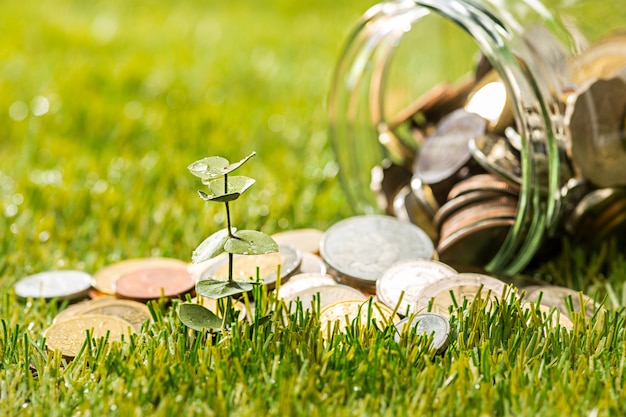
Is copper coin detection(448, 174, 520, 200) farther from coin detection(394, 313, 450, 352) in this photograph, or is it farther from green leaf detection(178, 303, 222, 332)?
green leaf detection(178, 303, 222, 332)

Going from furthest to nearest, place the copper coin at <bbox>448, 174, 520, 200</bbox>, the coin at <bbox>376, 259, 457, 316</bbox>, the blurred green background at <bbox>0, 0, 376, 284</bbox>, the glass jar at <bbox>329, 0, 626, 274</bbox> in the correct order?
the blurred green background at <bbox>0, 0, 376, 284</bbox> < the copper coin at <bbox>448, 174, 520, 200</bbox> < the glass jar at <bbox>329, 0, 626, 274</bbox> < the coin at <bbox>376, 259, 457, 316</bbox>

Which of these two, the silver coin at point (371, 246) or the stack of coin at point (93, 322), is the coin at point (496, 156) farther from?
the stack of coin at point (93, 322)

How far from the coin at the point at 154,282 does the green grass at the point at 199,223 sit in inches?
5.4

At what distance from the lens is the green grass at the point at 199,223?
138 cm

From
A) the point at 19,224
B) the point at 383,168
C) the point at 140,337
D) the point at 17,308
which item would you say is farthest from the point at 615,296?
the point at 19,224

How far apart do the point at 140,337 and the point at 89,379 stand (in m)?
0.15

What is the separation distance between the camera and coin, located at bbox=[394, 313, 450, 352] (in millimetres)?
1510

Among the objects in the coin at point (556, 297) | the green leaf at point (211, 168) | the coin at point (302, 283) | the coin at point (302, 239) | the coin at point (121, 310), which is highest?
the green leaf at point (211, 168)

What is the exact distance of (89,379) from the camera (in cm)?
147

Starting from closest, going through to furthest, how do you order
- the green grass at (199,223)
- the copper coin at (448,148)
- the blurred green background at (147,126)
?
1. the green grass at (199,223)
2. the copper coin at (448,148)
3. the blurred green background at (147,126)

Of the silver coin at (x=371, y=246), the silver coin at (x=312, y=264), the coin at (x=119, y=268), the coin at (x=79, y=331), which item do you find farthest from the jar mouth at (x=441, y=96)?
the coin at (x=79, y=331)

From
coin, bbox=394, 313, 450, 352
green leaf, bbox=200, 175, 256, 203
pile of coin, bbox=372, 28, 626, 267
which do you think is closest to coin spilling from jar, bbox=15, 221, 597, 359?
coin, bbox=394, 313, 450, 352

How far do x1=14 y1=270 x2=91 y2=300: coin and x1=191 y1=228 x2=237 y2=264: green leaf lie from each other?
1.85 ft

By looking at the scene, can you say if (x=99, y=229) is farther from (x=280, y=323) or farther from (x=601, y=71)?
(x=601, y=71)
